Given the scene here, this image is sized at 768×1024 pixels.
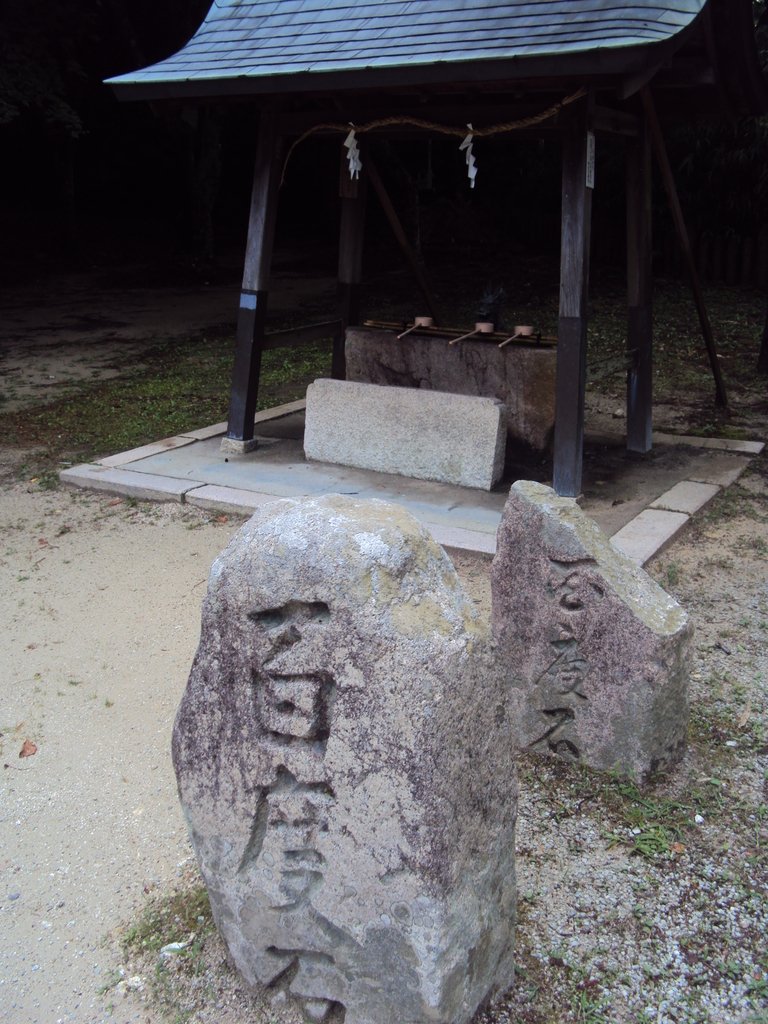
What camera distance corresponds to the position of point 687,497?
19.8 ft

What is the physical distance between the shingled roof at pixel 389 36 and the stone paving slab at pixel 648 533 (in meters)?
2.49

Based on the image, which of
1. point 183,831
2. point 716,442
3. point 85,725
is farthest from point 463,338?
point 183,831

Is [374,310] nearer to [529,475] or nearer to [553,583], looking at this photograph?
[529,475]

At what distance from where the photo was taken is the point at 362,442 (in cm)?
666

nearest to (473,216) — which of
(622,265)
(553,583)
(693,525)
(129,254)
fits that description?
(622,265)

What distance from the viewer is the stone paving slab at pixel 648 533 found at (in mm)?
5152

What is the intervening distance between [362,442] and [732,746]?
369 centimetres

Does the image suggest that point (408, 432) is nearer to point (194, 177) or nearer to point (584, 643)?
point (584, 643)

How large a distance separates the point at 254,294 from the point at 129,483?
1.66 meters

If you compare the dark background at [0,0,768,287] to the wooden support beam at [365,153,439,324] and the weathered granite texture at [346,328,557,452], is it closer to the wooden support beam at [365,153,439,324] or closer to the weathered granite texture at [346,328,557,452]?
the wooden support beam at [365,153,439,324]

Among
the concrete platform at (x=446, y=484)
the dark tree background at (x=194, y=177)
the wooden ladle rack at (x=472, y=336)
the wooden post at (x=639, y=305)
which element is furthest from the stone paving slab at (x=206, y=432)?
the dark tree background at (x=194, y=177)

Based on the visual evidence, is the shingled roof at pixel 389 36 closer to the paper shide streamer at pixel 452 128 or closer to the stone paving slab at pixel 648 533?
the paper shide streamer at pixel 452 128

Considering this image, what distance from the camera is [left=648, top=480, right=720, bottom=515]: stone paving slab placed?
5.84 m

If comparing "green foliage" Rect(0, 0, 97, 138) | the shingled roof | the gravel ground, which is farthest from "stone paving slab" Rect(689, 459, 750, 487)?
"green foliage" Rect(0, 0, 97, 138)
